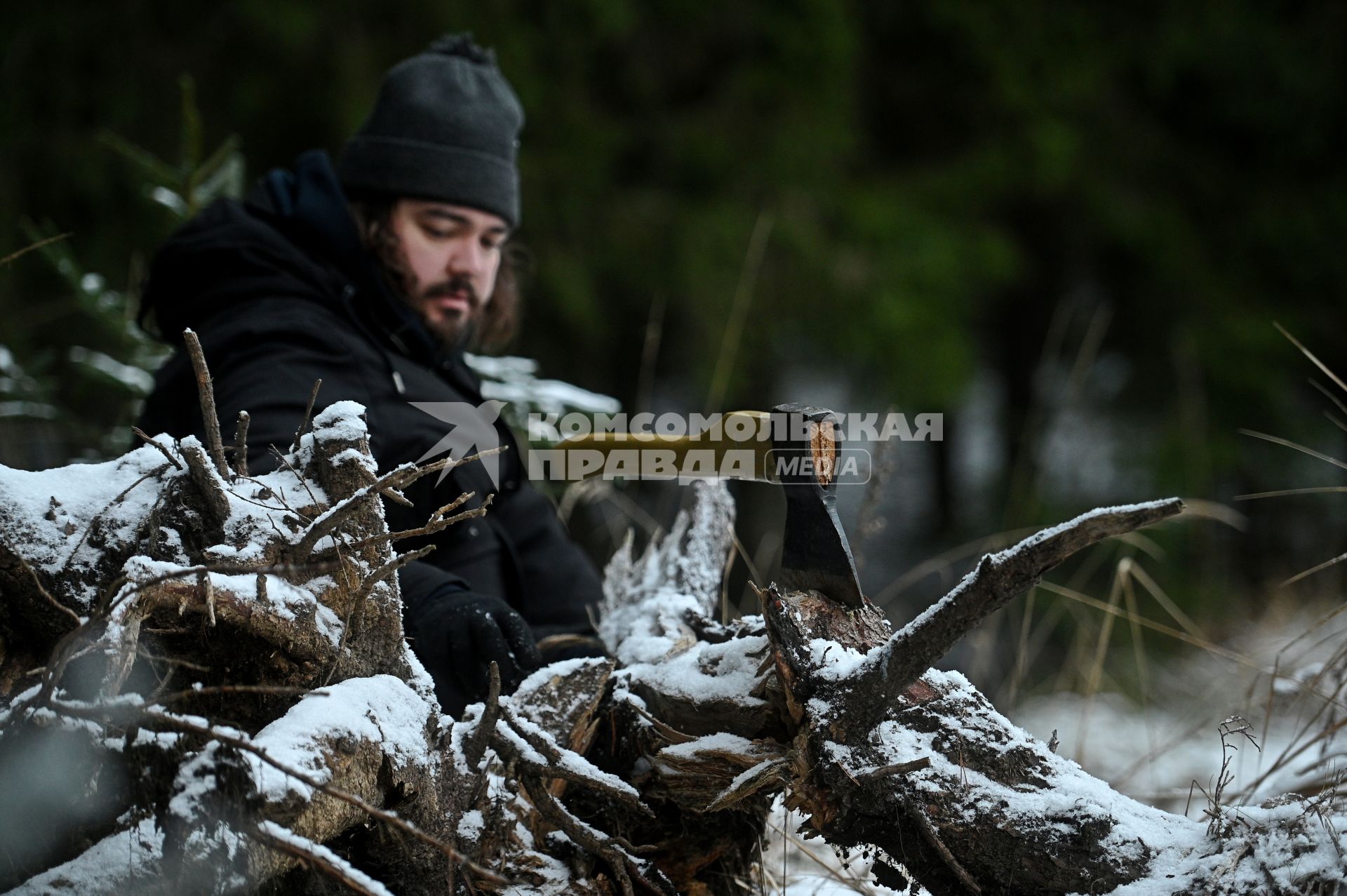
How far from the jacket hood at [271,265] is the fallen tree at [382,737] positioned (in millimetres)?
873

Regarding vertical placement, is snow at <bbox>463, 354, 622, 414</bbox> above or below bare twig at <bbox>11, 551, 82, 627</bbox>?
below

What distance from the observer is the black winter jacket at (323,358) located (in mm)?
1717

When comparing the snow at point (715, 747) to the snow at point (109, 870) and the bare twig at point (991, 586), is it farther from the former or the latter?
the snow at point (109, 870)

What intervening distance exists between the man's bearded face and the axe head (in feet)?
3.82

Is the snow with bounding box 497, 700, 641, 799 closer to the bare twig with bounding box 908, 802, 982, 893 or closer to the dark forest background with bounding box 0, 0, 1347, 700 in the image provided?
the bare twig with bounding box 908, 802, 982, 893

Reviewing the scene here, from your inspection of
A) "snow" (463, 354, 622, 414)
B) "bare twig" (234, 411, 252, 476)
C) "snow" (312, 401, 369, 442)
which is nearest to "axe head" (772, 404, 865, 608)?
"snow" (312, 401, 369, 442)

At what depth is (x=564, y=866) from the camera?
4.07ft

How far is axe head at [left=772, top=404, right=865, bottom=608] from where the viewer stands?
1.22 m

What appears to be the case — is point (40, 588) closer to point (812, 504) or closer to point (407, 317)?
point (812, 504)

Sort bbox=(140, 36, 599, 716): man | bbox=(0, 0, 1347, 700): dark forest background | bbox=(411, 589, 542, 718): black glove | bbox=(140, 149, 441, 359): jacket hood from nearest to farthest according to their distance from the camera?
bbox=(411, 589, 542, 718): black glove < bbox=(140, 36, 599, 716): man < bbox=(140, 149, 441, 359): jacket hood < bbox=(0, 0, 1347, 700): dark forest background

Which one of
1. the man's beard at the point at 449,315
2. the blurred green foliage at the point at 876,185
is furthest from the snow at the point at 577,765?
the blurred green foliage at the point at 876,185

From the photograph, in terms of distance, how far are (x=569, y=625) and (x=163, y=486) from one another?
3.98ft

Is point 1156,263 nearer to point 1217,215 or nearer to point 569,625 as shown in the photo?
point 1217,215

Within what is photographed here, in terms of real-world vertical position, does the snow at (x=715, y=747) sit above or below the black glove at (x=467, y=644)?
below
